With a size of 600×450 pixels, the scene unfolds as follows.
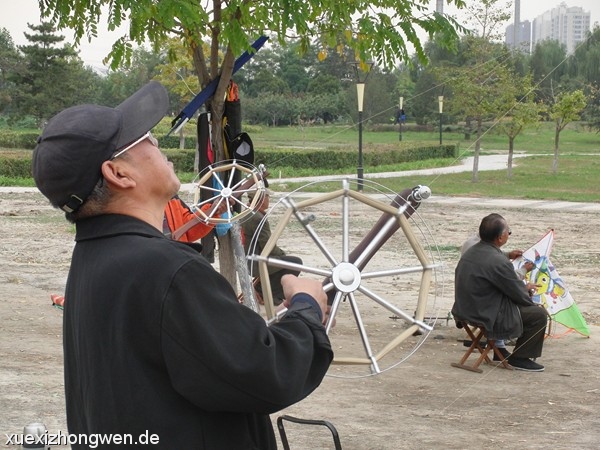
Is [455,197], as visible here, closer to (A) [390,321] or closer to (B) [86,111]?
(A) [390,321]

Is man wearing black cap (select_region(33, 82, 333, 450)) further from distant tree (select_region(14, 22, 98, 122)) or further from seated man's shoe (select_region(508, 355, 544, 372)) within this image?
distant tree (select_region(14, 22, 98, 122))

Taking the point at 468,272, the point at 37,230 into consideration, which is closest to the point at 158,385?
the point at 468,272

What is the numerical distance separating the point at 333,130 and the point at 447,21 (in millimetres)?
48949

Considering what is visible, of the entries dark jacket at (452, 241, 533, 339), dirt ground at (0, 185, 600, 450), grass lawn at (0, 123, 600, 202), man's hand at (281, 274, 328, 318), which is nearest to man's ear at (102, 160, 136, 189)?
man's hand at (281, 274, 328, 318)

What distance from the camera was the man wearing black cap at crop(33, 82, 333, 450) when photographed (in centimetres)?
198

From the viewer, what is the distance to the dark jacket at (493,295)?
9133 millimetres

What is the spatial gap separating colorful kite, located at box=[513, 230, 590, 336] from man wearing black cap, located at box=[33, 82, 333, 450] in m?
8.42

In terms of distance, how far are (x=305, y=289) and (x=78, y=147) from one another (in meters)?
0.64

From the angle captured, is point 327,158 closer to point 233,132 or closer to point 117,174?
point 233,132

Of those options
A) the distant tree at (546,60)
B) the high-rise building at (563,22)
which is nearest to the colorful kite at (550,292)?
the high-rise building at (563,22)

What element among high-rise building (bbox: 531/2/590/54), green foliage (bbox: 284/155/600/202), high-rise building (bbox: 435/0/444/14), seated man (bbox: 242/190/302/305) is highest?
high-rise building (bbox: 531/2/590/54)

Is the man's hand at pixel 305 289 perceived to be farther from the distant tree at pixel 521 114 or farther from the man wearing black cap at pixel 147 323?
the distant tree at pixel 521 114

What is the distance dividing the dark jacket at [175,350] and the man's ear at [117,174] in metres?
0.08

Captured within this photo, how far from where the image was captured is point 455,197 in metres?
28.5
